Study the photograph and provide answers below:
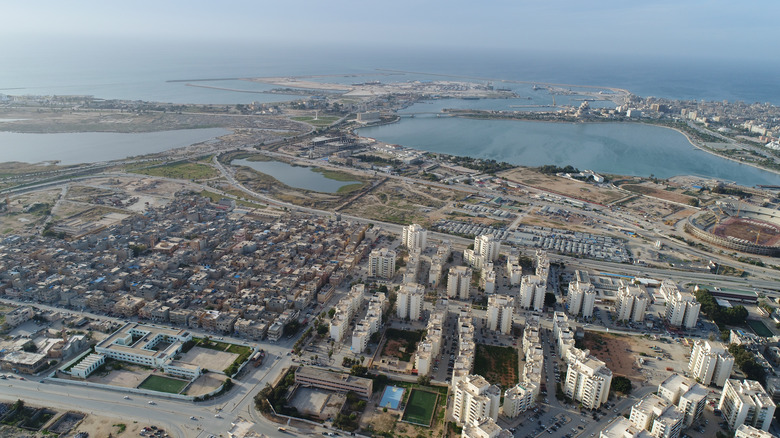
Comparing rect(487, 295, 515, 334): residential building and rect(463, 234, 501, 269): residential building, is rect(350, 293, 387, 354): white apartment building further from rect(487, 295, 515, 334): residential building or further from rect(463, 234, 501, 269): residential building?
rect(463, 234, 501, 269): residential building

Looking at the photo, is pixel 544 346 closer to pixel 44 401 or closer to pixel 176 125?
pixel 44 401

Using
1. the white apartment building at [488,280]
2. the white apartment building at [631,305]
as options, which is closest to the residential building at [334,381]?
the white apartment building at [488,280]

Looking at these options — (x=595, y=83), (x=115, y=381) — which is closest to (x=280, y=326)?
(x=115, y=381)

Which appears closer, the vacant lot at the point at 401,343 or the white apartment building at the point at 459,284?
the vacant lot at the point at 401,343

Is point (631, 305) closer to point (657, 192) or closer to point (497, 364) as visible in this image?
point (497, 364)

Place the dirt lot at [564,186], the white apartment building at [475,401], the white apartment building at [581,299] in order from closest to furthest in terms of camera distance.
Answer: the white apartment building at [475,401]
the white apartment building at [581,299]
the dirt lot at [564,186]

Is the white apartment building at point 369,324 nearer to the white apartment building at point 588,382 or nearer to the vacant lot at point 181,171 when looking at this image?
the white apartment building at point 588,382
